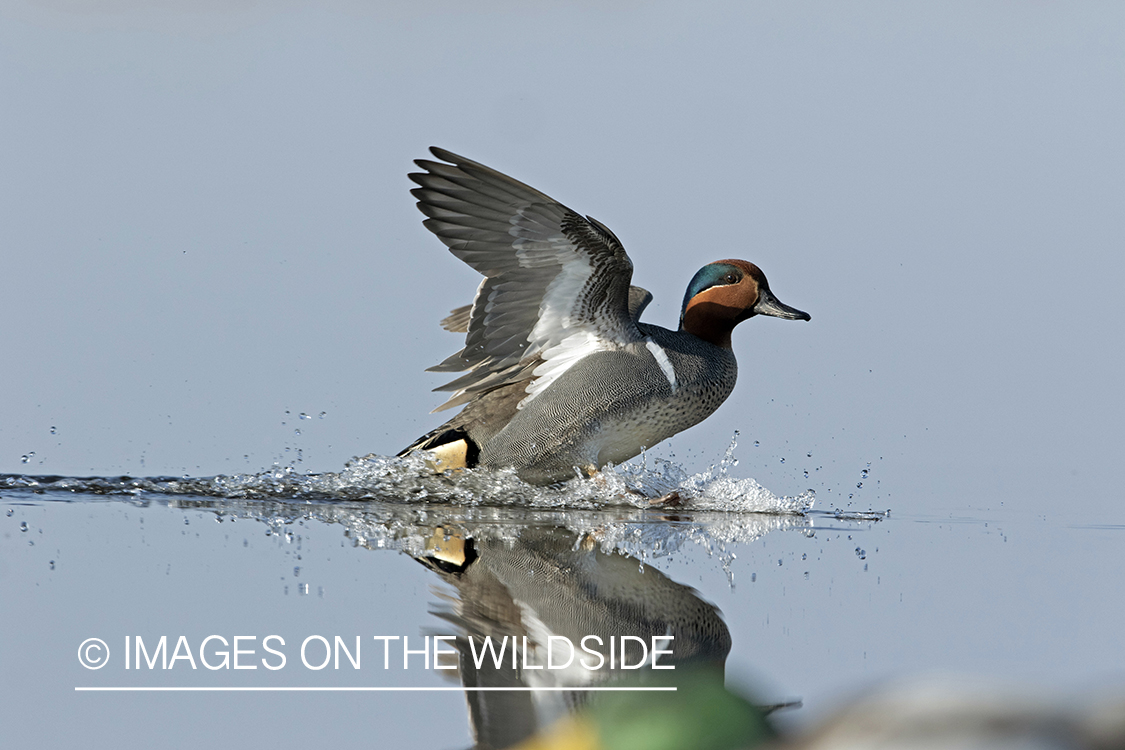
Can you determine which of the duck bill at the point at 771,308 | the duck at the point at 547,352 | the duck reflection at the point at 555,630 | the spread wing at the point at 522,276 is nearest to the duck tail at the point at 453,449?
the duck at the point at 547,352

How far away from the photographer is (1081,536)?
210 inches

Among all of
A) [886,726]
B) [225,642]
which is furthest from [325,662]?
[886,726]

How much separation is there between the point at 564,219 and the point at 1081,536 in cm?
287

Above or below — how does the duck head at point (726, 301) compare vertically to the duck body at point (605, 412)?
above

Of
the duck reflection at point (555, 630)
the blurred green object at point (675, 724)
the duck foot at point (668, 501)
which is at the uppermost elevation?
the duck foot at point (668, 501)

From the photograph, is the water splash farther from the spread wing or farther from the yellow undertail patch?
the yellow undertail patch

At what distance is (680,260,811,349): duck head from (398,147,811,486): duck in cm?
19

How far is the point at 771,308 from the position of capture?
272 inches

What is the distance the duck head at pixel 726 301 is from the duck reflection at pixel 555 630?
3079mm

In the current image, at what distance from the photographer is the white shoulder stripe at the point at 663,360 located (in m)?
6.13

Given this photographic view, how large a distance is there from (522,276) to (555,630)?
363 centimetres

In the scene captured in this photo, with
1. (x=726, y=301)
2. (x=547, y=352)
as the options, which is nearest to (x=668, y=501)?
(x=547, y=352)

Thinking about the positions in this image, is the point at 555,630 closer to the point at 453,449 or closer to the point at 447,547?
the point at 447,547

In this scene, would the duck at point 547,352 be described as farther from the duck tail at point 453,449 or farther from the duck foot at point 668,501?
the duck foot at point 668,501
